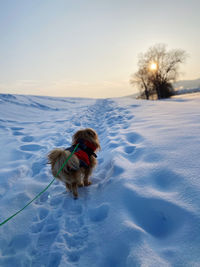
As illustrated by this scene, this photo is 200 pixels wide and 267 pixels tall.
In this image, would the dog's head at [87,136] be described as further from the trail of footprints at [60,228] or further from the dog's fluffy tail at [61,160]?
the dog's fluffy tail at [61,160]

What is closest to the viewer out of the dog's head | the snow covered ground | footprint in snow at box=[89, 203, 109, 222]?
→ the snow covered ground

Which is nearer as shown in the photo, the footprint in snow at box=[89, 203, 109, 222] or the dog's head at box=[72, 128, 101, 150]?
the footprint in snow at box=[89, 203, 109, 222]

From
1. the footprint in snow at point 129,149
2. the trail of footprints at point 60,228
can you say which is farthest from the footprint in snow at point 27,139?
the footprint in snow at point 129,149

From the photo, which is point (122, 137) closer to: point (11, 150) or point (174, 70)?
point (11, 150)

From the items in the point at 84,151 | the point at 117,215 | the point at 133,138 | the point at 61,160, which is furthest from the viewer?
the point at 133,138

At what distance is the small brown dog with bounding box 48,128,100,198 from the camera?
7.38ft

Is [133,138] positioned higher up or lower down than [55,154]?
lower down

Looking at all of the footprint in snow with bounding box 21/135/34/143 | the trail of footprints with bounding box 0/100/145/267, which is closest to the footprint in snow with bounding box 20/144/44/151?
the footprint in snow with bounding box 21/135/34/143

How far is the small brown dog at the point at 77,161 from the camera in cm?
225

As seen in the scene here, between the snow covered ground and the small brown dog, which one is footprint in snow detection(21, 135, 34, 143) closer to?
the snow covered ground

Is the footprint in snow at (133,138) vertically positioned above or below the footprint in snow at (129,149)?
above

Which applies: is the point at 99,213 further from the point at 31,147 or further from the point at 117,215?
the point at 31,147

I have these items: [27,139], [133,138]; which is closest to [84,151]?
[133,138]

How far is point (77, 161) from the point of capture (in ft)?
7.58
